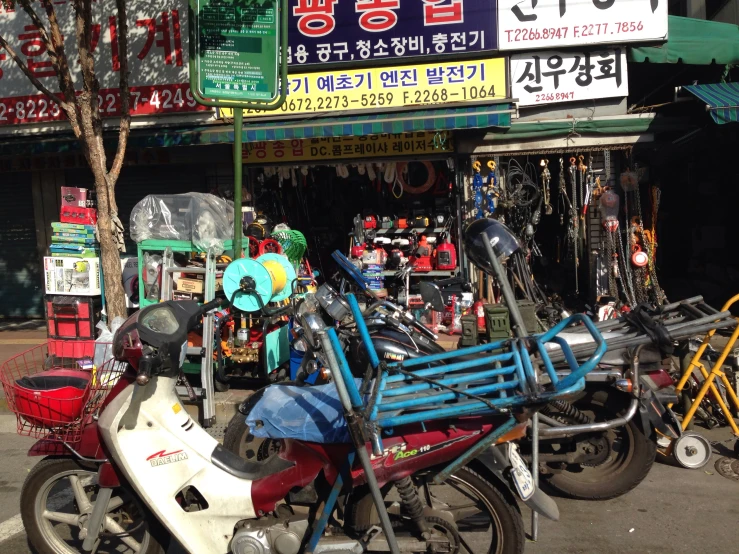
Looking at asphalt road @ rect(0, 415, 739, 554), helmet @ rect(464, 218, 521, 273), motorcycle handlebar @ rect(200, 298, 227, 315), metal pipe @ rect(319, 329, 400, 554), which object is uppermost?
helmet @ rect(464, 218, 521, 273)

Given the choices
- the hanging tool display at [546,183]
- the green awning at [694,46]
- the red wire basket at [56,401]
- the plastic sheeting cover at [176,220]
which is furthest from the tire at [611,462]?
the green awning at [694,46]

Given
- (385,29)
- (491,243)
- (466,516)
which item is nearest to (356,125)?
(385,29)

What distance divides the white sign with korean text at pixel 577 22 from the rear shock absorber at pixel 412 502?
6970mm

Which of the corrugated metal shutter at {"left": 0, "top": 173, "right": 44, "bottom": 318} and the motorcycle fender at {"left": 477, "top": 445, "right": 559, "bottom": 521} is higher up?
the corrugated metal shutter at {"left": 0, "top": 173, "right": 44, "bottom": 318}

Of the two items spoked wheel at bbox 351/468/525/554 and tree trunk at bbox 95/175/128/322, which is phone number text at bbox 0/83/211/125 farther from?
spoked wheel at bbox 351/468/525/554

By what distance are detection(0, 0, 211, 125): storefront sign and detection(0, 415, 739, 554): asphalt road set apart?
20.7 ft

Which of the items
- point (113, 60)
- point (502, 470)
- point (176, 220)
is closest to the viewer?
point (502, 470)

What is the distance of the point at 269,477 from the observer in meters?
3.29

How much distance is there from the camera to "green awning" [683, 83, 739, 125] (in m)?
7.09

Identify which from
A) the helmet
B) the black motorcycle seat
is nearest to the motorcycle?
the black motorcycle seat

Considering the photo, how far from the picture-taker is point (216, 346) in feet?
20.7

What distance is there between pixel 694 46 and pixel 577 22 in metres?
1.55

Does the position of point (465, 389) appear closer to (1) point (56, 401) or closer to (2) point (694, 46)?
(1) point (56, 401)

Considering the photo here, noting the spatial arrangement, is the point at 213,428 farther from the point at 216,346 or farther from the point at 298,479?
the point at 298,479
